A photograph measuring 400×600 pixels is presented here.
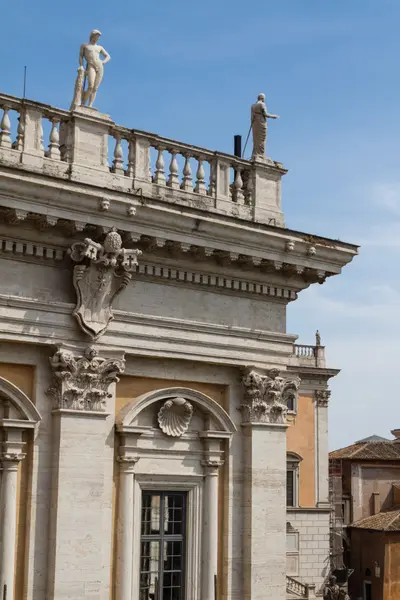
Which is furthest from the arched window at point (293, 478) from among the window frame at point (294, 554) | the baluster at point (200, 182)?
the baluster at point (200, 182)

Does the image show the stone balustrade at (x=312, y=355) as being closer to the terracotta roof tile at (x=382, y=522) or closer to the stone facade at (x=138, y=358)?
the terracotta roof tile at (x=382, y=522)

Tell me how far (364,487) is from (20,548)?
4129cm

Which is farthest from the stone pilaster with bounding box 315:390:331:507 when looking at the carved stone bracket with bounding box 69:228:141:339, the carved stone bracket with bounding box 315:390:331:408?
the carved stone bracket with bounding box 69:228:141:339

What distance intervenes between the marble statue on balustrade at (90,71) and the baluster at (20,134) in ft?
3.07

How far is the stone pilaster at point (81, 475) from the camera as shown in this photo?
13648mm

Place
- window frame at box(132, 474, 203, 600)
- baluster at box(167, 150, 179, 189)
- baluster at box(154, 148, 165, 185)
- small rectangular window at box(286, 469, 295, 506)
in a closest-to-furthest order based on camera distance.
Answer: window frame at box(132, 474, 203, 600) → baluster at box(154, 148, 165, 185) → baluster at box(167, 150, 179, 189) → small rectangular window at box(286, 469, 295, 506)

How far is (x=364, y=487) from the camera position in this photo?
52844mm

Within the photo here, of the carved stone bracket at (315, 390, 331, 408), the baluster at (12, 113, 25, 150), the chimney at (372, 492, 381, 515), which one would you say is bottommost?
the chimney at (372, 492, 381, 515)

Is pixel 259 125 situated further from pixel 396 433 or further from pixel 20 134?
pixel 396 433

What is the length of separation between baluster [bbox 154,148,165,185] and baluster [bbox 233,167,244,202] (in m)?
1.43

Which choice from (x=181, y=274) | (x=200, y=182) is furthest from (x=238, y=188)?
(x=181, y=274)

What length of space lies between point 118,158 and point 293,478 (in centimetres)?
3054

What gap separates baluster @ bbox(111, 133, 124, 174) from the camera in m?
14.9

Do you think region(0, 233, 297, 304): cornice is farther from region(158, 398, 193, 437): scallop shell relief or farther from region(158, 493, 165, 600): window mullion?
region(158, 493, 165, 600): window mullion
